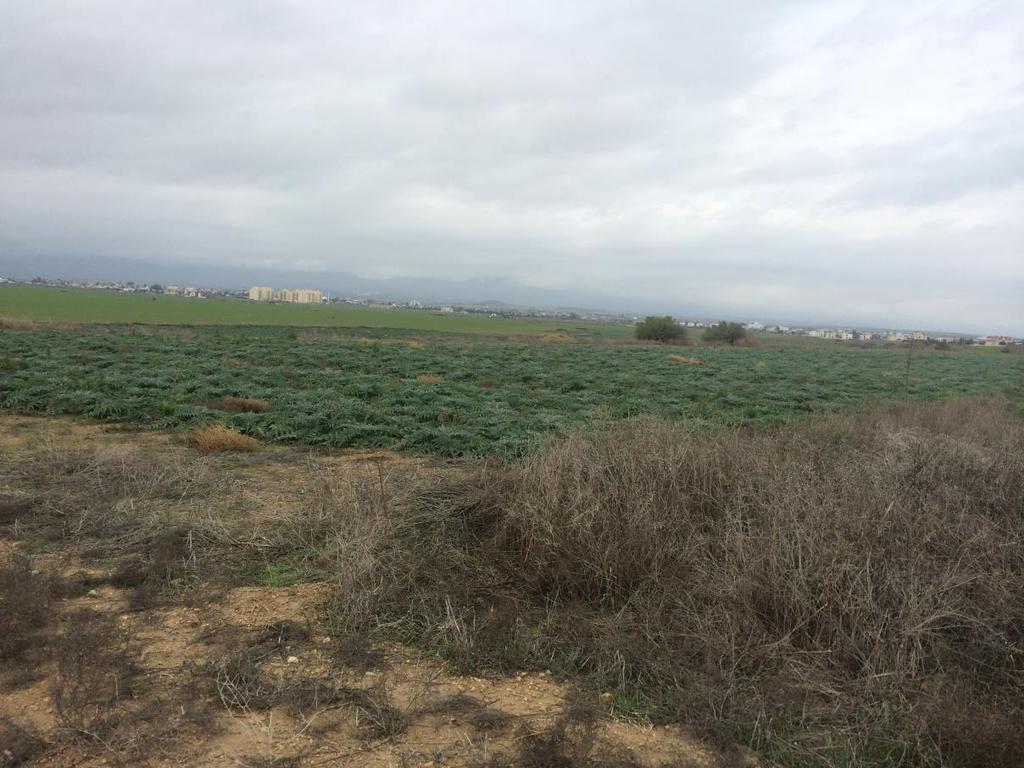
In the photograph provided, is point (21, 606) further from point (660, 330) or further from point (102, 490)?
point (660, 330)

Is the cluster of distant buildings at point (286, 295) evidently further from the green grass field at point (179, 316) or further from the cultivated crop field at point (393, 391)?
the cultivated crop field at point (393, 391)

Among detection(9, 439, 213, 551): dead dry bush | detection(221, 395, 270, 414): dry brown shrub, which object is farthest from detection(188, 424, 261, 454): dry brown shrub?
detection(221, 395, 270, 414): dry brown shrub

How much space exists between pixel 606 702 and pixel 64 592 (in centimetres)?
395

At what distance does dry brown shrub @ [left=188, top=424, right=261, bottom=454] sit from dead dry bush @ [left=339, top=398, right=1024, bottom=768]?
4.30 metres

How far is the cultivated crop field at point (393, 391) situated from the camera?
34.9 feet

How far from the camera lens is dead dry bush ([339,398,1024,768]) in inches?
136

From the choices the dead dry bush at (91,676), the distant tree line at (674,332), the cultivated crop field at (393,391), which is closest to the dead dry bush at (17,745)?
the dead dry bush at (91,676)

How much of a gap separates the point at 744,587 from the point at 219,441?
763 cm

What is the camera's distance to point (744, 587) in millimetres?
4219

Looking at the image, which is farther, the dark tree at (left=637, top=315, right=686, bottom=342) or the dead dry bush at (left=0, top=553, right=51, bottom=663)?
the dark tree at (left=637, top=315, right=686, bottom=342)

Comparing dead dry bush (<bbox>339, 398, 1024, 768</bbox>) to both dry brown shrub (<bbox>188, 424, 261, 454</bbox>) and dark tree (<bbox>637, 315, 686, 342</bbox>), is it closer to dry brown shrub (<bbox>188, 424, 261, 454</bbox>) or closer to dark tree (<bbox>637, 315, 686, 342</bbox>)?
dry brown shrub (<bbox>188, 424, 261, 454</bbox>)

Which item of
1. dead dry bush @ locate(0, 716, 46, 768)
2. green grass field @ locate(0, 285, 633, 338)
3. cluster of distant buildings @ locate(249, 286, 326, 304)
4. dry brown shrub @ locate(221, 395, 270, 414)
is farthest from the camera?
cluster of distant buildings @ locate(249, 286, 326, 304)

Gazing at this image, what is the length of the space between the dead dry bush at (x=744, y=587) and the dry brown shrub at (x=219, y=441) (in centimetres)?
430

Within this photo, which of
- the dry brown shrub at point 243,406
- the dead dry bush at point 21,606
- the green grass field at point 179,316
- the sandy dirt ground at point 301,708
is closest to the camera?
the sandy dirt ground at point 301,708
